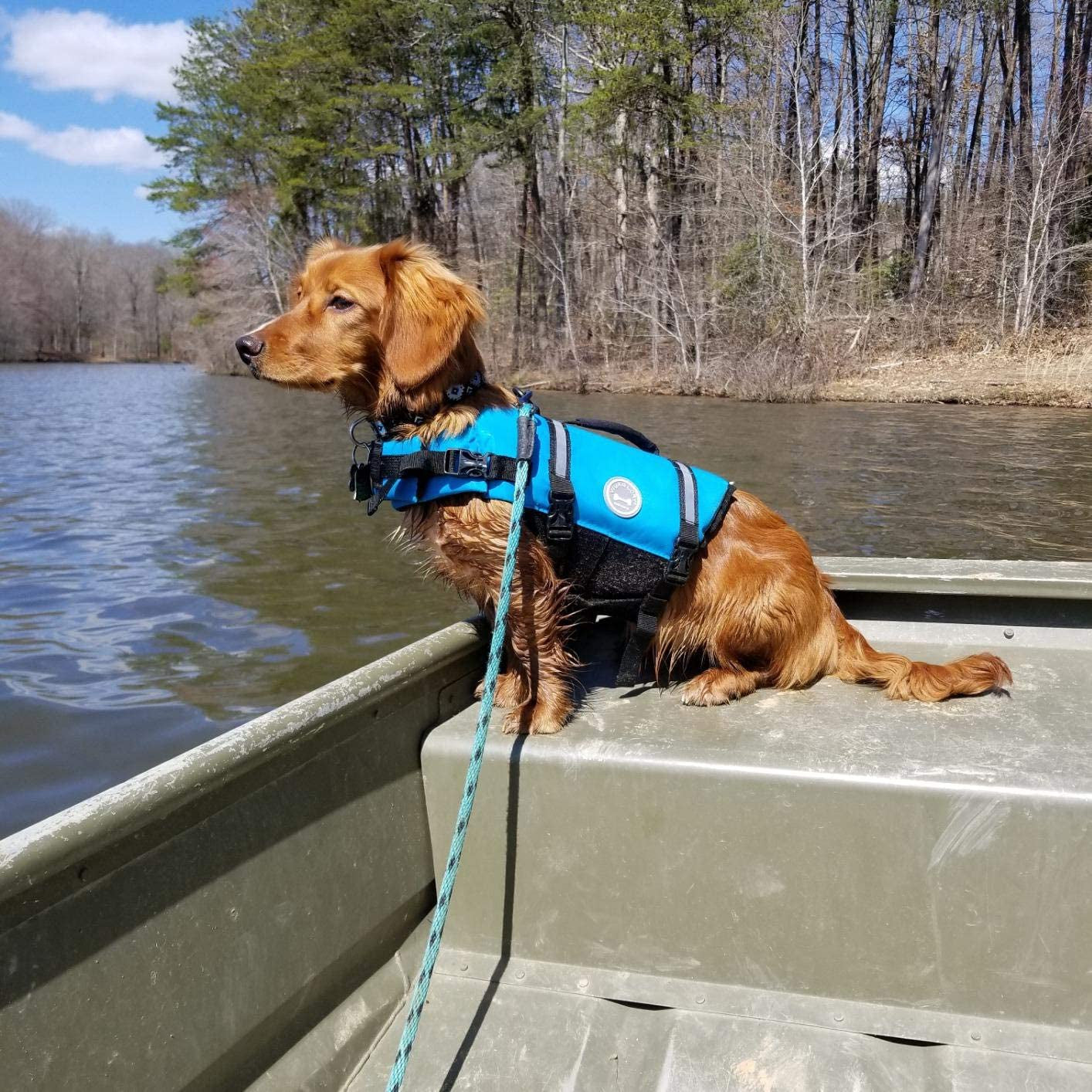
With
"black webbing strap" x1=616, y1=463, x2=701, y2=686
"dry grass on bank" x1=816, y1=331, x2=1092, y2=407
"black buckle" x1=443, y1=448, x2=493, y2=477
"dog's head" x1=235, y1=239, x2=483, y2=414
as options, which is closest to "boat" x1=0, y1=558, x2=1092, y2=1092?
"black webbing strap" x1=616, y1=463, x2=701, y2=686

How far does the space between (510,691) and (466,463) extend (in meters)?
0.77

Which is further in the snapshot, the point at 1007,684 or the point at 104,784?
the point at 104,784

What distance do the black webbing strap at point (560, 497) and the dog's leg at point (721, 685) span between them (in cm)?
62

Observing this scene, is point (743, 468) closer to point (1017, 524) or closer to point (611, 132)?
point (1017, 524)

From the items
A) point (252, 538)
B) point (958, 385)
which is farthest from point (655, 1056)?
point (958, 385)

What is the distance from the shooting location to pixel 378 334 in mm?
2879

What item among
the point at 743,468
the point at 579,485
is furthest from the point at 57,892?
the point at 743,468

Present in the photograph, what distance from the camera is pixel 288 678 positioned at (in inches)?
245

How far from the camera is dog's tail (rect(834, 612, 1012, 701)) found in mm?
2781

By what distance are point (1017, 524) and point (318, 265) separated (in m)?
10.2

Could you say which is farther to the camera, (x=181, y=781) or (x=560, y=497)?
(x=560, y=497)

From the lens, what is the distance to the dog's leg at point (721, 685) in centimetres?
295

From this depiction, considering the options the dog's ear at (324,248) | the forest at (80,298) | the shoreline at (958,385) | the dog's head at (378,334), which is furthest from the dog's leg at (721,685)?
the forest at (80,298)

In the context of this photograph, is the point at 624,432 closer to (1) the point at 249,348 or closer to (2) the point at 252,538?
(1) the point at 249,348
